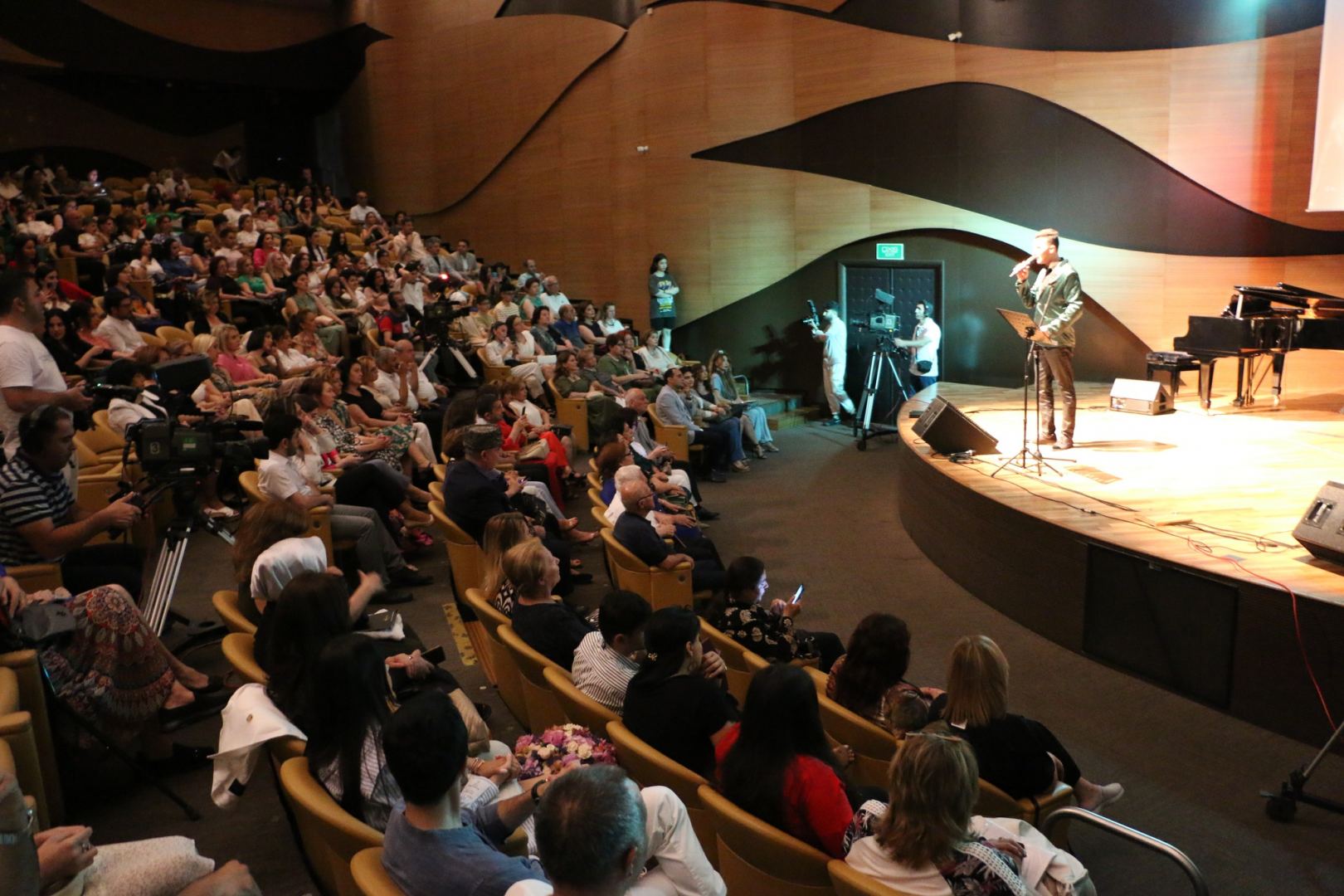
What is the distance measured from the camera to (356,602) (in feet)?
12.4

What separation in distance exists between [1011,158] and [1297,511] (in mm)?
5841

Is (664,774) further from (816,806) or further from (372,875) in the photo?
(372,875)

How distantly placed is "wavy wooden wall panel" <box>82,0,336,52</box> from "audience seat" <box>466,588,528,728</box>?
15.4 m

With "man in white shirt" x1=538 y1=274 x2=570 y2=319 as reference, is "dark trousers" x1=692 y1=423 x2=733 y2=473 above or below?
below

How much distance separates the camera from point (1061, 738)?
410 centimetres

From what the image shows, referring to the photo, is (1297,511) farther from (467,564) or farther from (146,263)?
(146,263)

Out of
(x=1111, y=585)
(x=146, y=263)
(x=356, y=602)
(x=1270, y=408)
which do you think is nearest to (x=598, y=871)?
(x=356, y=602)

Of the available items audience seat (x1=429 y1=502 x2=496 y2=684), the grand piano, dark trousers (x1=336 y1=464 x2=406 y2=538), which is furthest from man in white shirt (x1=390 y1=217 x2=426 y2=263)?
the grand piano

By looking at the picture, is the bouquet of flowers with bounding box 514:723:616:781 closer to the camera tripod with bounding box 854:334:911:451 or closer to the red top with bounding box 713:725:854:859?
the red top with bounding box 713:725:854:859

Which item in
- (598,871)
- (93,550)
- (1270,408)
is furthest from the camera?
(1270,408)

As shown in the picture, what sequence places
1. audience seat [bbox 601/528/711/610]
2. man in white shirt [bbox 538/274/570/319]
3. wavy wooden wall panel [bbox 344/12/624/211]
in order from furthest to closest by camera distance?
wavy wooden wall panel [bbox 344/12/624/211], man in white shirt [bbox 538/274/570/319], audience seat [bbox 601/528/711/610]

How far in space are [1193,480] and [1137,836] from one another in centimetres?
403

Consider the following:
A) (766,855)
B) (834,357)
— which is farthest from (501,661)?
(834,357)

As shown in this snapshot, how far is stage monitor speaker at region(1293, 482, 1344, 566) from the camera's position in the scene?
13.9 ft
